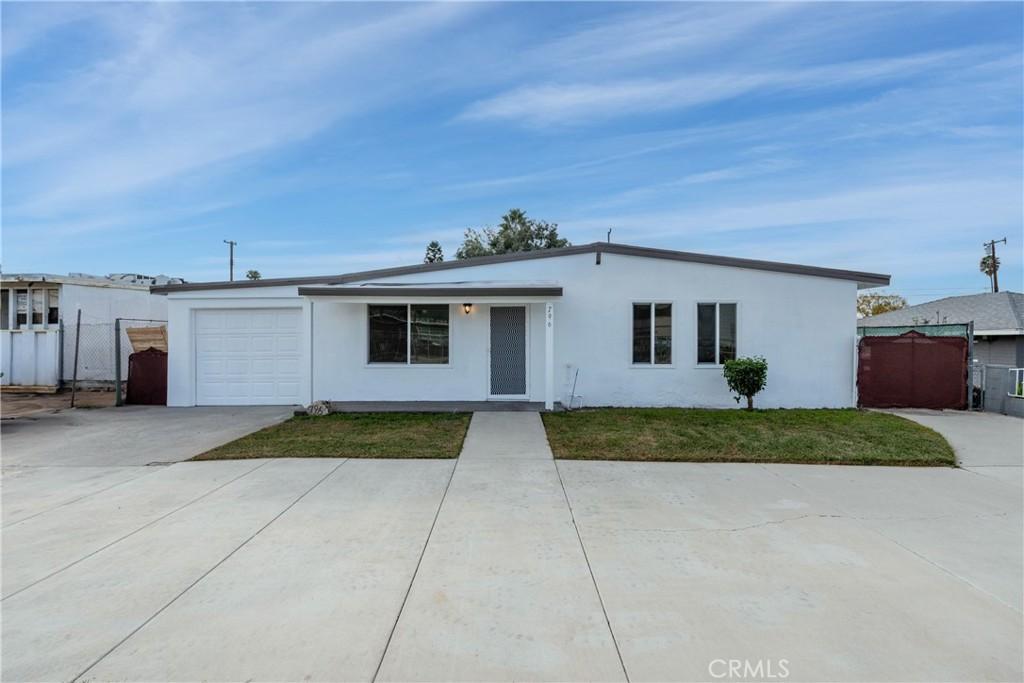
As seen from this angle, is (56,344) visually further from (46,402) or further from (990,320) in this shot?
(990,320)

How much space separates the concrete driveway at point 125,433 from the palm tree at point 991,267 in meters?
43.7

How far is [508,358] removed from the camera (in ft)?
37.7

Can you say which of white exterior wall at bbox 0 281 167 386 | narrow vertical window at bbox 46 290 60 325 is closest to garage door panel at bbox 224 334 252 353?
white exterior wall at bbox 0 281 167 386

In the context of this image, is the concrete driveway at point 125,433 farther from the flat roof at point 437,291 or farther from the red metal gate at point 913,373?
the red metal gate at point 913,373

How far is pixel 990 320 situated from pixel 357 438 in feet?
73.9

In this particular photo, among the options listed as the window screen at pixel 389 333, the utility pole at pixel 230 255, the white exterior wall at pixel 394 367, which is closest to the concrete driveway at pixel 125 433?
the white exterior wall at pixel 394 367

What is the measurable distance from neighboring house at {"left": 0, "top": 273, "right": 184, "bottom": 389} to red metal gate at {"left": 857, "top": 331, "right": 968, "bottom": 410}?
21.2m

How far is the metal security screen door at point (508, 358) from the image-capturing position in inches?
449

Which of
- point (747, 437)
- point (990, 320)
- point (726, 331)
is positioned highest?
point (990, 320)

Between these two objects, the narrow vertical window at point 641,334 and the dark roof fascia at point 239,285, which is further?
the dark roof fascia at point 239,285

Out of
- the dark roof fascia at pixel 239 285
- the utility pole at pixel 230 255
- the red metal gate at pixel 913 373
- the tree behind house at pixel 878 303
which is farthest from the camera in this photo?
the tree behind house at pixel 878 303

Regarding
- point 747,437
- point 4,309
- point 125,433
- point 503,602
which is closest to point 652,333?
point 747,437

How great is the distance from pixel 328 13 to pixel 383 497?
9.86 m

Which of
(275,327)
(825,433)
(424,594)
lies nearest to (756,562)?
(424,594)
